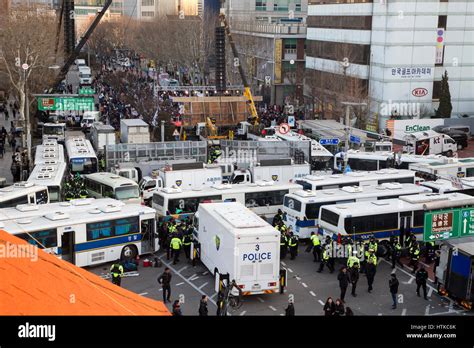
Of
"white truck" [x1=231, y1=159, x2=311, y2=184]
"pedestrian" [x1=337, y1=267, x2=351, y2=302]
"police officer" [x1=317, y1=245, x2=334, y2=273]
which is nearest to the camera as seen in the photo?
"pedestrian" [x1=337, y1=267, x2=351, y2=302]

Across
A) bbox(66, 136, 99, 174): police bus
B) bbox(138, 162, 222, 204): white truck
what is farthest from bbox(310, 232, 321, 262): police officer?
bbox(66, 136, 99, 174): police bus

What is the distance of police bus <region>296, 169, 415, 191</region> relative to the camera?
2631 centimetres

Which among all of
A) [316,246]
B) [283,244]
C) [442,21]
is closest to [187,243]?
[283,244]

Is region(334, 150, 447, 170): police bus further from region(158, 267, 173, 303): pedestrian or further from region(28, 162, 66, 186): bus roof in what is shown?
region(158, 267, 173, 303): pedestrian

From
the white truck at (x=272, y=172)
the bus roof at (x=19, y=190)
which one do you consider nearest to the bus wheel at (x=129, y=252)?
the bus roof at (x=19, y=190)

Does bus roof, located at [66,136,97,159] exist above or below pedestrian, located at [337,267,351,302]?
above

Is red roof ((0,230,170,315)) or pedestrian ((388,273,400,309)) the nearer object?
red roof ((0,230,170,315))

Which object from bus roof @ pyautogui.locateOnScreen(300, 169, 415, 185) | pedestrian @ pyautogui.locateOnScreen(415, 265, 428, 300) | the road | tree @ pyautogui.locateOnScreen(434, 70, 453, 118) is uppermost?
tree @ pyautogui.locateOnScreen(434, 70, 453, 118)

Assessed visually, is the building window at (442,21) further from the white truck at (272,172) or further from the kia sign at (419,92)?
the white truck at (272,172)

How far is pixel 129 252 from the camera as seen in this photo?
20906 millimetres

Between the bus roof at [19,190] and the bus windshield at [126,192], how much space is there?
9.27 ft

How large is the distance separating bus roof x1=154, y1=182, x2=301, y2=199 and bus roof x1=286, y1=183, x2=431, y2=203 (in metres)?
1.69

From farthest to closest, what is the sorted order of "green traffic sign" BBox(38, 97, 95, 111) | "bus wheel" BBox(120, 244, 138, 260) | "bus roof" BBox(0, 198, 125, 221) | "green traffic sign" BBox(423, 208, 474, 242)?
"green traffic sign" BBox(38, 97, 95, 111)
"green traffic sign" BBox(423, 208, 474, 242)
"bus wheel" BBox(120, 244, 138, 260)
"bus roof" BBox(0, 198, 125, 221)

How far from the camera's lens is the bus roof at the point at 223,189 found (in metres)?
24.4
